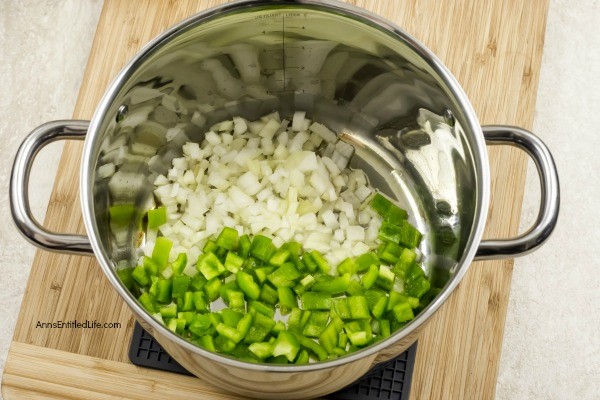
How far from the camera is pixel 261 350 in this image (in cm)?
110

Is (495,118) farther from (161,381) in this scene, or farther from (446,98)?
(161,381)

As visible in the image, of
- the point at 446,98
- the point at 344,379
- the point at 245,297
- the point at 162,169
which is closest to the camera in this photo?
the point at 344,379

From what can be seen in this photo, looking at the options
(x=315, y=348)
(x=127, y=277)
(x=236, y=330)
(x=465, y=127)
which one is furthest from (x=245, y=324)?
(x=465, y=127)

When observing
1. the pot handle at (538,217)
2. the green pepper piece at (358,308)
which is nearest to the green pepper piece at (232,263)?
the green pepper piece at (358,308)

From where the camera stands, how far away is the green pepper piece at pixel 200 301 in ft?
3.82

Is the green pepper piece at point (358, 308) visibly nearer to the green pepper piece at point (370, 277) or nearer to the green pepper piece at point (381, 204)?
the green pepper piece at point (370, 277)

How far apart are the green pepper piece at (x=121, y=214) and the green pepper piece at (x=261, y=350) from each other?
32cm

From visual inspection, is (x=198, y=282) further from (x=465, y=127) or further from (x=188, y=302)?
(x=465, y=127)

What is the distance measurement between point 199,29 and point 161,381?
0.58 metres

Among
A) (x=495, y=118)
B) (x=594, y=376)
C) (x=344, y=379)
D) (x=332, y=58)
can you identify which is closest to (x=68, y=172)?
(x=332, y=58)

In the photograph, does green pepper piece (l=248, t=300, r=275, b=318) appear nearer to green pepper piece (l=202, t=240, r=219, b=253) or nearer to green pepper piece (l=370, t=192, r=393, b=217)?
green pepper piece (l=202, t=240, r=219, b=253)

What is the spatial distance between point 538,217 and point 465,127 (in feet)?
0.56

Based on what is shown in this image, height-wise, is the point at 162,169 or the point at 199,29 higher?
the point at 199,29

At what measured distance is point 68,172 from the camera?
1271 mm
